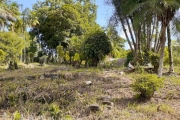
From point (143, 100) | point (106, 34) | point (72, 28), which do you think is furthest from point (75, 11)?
point (143, 100)

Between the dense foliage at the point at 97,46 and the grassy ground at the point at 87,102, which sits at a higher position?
the dense foliage at the point at 97,46

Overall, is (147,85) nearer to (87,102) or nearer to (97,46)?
(87,102)

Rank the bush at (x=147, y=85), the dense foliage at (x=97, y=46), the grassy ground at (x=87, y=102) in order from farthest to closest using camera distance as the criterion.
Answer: the dense foliage at (x=97, y=46), the bush at (x=147, y=85), the grassy ground at (x=87, y=102)

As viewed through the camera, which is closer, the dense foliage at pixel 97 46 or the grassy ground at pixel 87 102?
the grassy ground at pixel 87 102

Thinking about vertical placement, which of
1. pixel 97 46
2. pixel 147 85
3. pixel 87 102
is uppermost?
pixel 97 46

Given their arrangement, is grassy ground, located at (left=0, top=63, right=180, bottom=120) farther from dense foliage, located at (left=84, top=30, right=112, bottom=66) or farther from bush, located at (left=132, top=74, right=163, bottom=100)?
dense foliage, located at (left=84, top=30, right=112, bottom=66)

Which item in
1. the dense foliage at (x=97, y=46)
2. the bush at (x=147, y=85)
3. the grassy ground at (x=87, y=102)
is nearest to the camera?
the grassy ground at (x=87, y=102)

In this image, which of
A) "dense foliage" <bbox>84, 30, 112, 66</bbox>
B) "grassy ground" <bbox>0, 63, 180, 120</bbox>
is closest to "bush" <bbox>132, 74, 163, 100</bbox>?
"grassy ground" <bbox>0, 63, 180, 120</bbox>

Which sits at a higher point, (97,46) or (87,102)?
(97,46)

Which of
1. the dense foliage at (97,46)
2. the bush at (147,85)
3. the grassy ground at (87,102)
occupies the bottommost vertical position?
the grassy ground at (87,102)

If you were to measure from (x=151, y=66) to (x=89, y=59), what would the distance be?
4048mm

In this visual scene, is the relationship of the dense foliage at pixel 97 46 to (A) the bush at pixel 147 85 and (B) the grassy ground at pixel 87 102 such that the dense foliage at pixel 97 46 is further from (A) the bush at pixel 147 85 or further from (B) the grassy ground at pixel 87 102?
(A) the bush at pixel 147 85

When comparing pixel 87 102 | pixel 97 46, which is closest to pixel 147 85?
pixel 87 102

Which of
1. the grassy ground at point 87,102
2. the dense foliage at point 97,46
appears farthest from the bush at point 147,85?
the dense foliage at point 97,46
